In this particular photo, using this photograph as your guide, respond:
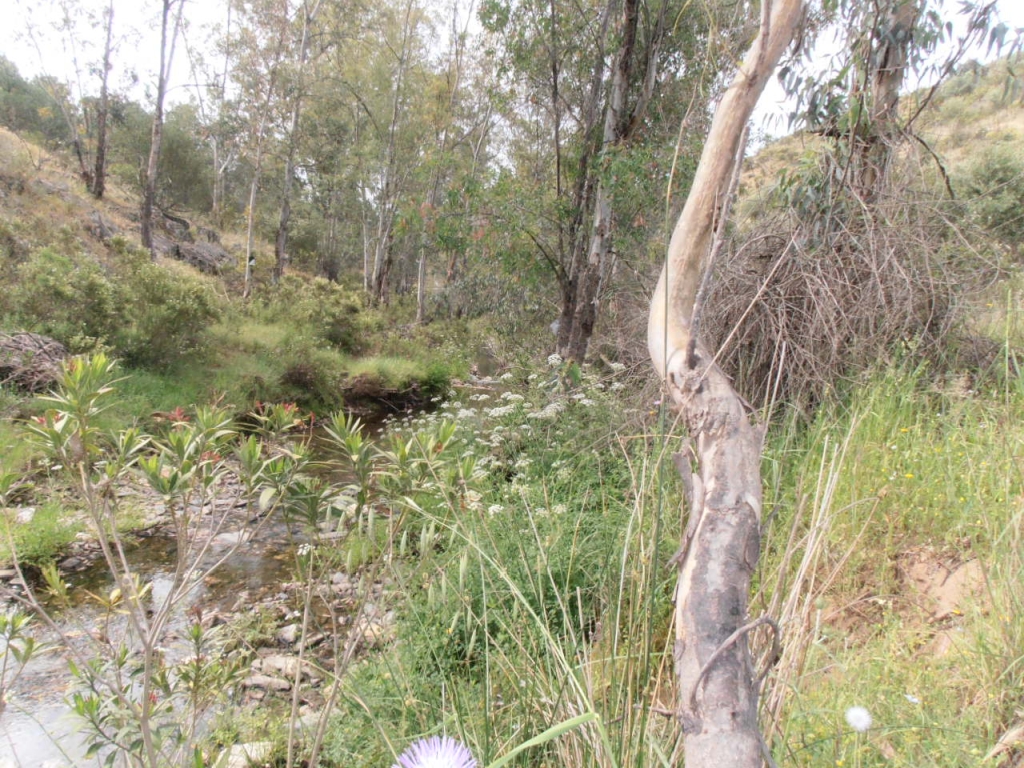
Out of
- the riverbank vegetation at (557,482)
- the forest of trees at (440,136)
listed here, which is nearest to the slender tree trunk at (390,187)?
the forest of trees at (440,136)

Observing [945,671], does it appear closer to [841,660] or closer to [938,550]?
[841,660]

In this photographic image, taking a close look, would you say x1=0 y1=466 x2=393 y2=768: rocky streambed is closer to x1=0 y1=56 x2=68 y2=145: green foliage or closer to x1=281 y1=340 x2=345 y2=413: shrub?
x1=281 y1=340 x2=345 y2=413: shrub

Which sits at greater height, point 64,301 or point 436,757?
point 64,301

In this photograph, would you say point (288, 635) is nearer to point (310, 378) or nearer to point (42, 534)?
point (42, 534)

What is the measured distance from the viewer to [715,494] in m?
0.99

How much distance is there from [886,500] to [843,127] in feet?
7.08

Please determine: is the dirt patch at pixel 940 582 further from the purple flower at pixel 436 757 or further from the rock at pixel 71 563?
the rock at pixel 71 563

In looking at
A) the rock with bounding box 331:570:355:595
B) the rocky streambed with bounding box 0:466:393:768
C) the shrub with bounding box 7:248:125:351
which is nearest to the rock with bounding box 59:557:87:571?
the rocky streambed with bounding box 0:466:393:768

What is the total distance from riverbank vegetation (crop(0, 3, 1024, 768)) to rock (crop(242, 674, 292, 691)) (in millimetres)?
20

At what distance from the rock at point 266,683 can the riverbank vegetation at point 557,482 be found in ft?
Answer: 0.07

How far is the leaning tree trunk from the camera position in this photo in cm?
70

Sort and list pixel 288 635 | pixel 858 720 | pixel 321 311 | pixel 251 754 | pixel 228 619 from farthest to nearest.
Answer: pixel 321 311 → pixel 228 619 → pixel 288 635 → pixel 251 754 → pixel 858 720

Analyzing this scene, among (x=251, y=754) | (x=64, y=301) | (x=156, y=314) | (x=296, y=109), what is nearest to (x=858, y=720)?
(x=251, y=754)

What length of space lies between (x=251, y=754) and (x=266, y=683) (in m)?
0.72
